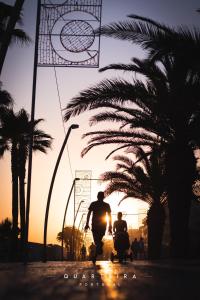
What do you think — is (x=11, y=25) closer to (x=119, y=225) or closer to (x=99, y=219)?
(x=99, y=219)


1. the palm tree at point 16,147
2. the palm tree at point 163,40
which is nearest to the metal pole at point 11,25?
the palm tree at point 163,40

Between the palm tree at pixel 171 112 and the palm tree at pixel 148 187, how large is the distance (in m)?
8.44

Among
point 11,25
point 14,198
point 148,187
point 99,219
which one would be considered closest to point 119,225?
point 99,219

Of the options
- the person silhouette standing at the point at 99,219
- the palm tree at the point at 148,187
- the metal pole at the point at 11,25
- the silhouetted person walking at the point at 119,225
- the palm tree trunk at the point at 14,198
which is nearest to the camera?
the metal pole at the point at 11,25

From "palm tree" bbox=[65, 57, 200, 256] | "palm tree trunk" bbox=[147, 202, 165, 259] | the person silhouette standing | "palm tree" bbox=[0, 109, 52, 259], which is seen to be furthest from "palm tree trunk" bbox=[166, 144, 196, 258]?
"palm tree" bbox=[0, 109, 52, 259]

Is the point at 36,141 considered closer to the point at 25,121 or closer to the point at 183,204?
the point at 25,121

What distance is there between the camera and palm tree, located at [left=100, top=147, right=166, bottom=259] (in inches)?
1056

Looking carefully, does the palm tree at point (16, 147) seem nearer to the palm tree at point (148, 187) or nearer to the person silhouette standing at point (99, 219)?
the palm tree at point (148, 187)

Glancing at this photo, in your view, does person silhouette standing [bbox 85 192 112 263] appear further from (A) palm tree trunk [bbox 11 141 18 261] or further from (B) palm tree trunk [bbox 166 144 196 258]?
(A) palm tree trunk [bbox 11 141 18 261]

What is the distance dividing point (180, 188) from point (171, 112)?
258 cm

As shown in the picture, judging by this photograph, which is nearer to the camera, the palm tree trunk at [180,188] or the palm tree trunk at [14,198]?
the palm tree trunk at [180,188]

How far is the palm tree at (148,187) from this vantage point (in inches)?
1056

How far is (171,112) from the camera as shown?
16328 mm

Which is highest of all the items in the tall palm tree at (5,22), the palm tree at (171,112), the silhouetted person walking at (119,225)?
the tall palm tree at (5,22)
